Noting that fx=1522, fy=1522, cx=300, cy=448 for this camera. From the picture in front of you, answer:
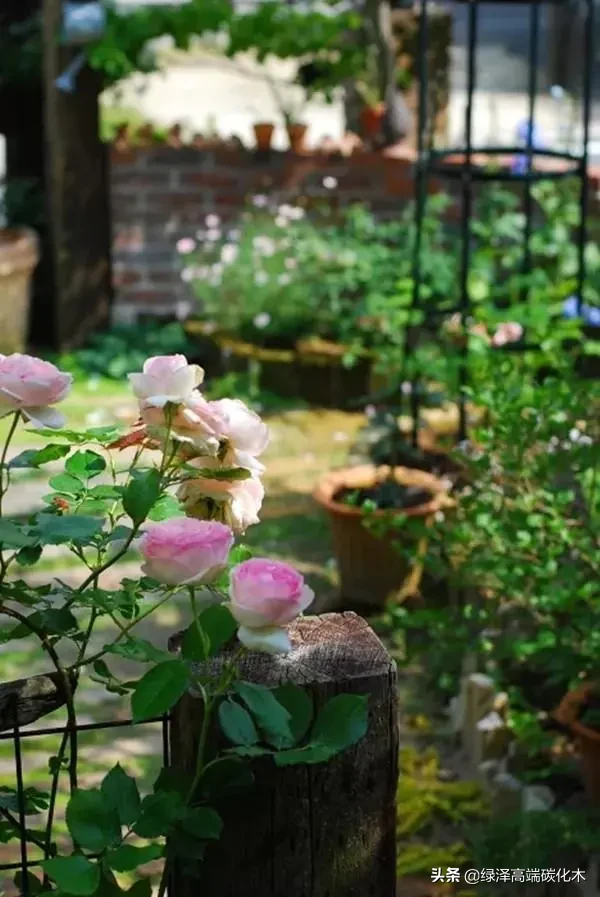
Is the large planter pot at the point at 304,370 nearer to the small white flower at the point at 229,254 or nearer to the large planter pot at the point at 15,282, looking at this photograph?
the small white flower at the point at 229,254

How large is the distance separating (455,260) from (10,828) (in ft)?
15.8

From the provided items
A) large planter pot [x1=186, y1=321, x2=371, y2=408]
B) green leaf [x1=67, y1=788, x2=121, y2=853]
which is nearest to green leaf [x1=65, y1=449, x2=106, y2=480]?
green leaf [x1=67, y1=788, x2=121, y2=853]

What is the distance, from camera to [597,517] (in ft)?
9.41

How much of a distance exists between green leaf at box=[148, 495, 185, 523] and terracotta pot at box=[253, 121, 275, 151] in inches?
219

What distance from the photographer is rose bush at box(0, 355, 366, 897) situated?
1.32 meters

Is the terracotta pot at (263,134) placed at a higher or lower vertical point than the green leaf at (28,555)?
lower

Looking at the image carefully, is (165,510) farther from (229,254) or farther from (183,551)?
(229,254)

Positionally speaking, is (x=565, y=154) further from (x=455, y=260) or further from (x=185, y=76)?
(x=185, y=76)

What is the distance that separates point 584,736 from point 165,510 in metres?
1.39

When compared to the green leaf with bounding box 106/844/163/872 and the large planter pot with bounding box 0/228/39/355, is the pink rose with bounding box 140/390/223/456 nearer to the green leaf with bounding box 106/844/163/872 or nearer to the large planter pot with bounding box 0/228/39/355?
the green leaf with bounding box 106/844/163/872

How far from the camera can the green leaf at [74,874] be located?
1.28m

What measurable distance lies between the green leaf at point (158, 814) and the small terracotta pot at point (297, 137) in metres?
5.89

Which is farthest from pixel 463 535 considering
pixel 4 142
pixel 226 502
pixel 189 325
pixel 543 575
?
pixel 4 142

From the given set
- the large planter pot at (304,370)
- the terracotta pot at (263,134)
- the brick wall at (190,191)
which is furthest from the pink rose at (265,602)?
the terracotta pot at (263,134)
